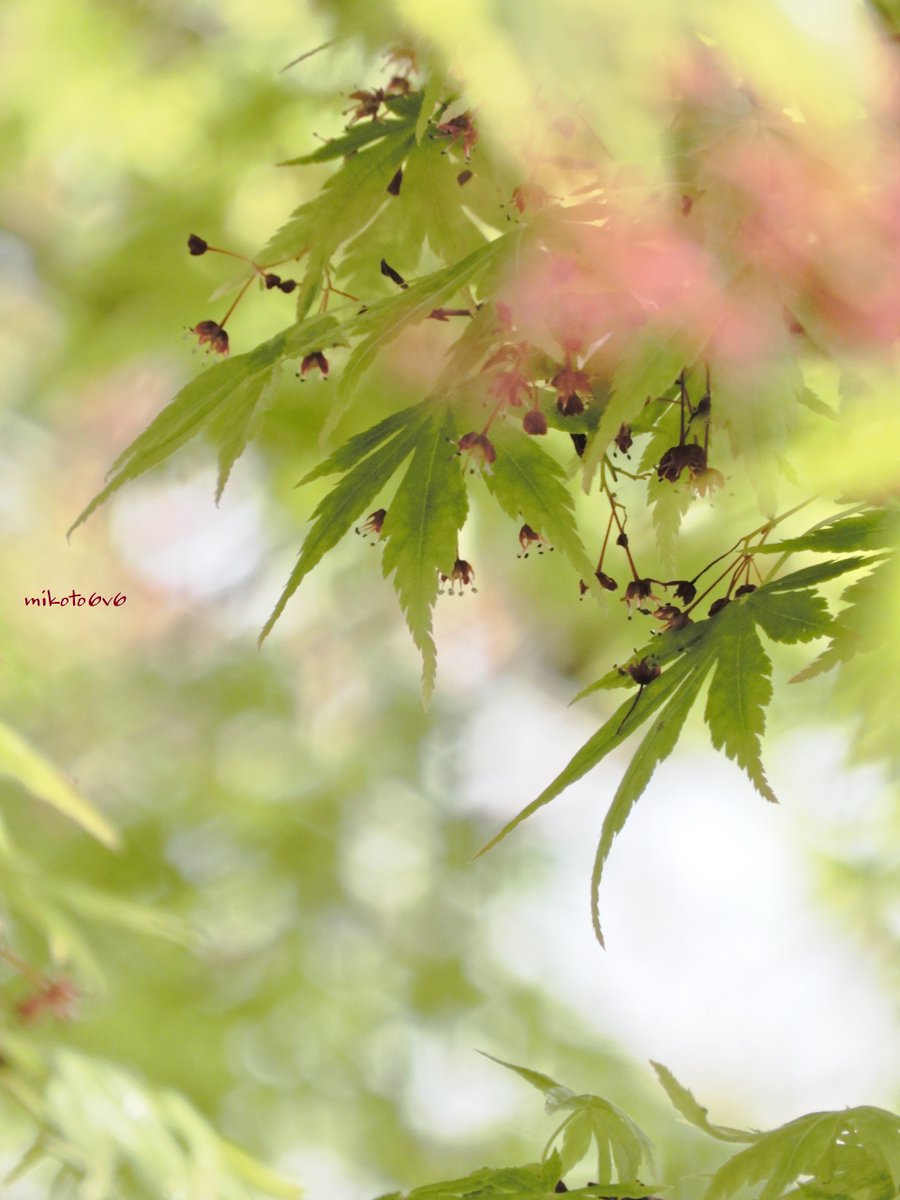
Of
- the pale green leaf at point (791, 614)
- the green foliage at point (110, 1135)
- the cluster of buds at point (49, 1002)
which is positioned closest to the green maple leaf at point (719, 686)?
the pale green leaf at point (791, 614)

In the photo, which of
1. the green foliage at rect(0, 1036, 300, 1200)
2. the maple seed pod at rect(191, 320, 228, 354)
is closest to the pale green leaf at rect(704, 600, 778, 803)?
the maple seed pod at rect(191, 320, 228, 354)

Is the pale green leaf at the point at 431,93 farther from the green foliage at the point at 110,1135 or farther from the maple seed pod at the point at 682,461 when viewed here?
the green foliage at the point at 110,1135

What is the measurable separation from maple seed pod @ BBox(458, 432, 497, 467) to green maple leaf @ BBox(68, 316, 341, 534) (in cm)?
8

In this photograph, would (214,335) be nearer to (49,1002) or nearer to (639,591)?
(639,591)

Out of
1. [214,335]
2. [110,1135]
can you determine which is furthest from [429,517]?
[110,1135]

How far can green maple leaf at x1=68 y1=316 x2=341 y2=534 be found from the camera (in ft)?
1.75

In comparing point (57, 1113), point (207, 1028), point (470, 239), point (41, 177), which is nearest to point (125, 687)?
point (207, 1028)

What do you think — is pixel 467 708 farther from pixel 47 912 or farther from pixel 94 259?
pixel 47 912

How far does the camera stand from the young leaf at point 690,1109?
2.02 feet

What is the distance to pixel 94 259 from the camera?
6.16 feet

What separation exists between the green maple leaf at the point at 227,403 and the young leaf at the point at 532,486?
3.9 inches

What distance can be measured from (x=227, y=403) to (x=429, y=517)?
0.11 meters

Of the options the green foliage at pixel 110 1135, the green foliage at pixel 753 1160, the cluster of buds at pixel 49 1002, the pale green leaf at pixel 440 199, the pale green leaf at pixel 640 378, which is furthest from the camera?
the cluster of buds at pixel 49 1002

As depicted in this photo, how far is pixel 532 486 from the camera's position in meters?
0.60
